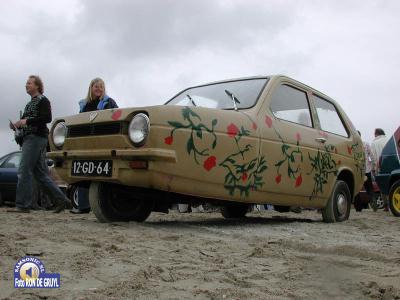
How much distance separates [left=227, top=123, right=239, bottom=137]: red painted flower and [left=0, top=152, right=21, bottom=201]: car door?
7.10 m

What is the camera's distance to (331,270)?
2820mm

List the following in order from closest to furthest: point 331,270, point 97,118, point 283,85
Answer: point 331,270 < point 97,118 < point 283,85

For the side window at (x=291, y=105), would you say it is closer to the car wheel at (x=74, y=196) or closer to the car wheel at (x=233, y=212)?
the car wheel at (x=233, y=212)

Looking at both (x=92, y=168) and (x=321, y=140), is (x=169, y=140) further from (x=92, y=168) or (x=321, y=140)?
(x=321, y=140)

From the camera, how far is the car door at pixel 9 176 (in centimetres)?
1052

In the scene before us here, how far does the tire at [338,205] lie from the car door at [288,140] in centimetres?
57

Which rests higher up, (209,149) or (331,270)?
(209,149)

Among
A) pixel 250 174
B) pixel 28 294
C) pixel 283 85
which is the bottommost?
pixel 28 294

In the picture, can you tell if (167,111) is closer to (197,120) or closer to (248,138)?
(197,120)

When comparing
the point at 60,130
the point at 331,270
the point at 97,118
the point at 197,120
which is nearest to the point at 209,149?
the point at 197,120

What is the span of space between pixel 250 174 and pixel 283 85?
1.29 metres

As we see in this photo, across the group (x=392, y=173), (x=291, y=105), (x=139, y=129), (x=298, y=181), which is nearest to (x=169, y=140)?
(x=139, y=129)

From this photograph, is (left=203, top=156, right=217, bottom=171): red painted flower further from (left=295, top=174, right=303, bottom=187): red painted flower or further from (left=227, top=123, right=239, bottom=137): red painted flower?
(left=295, top=174, right=303, bottom=187): red painted flower

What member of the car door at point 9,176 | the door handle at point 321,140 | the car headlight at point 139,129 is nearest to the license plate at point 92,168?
the car headlight at point 139,129
